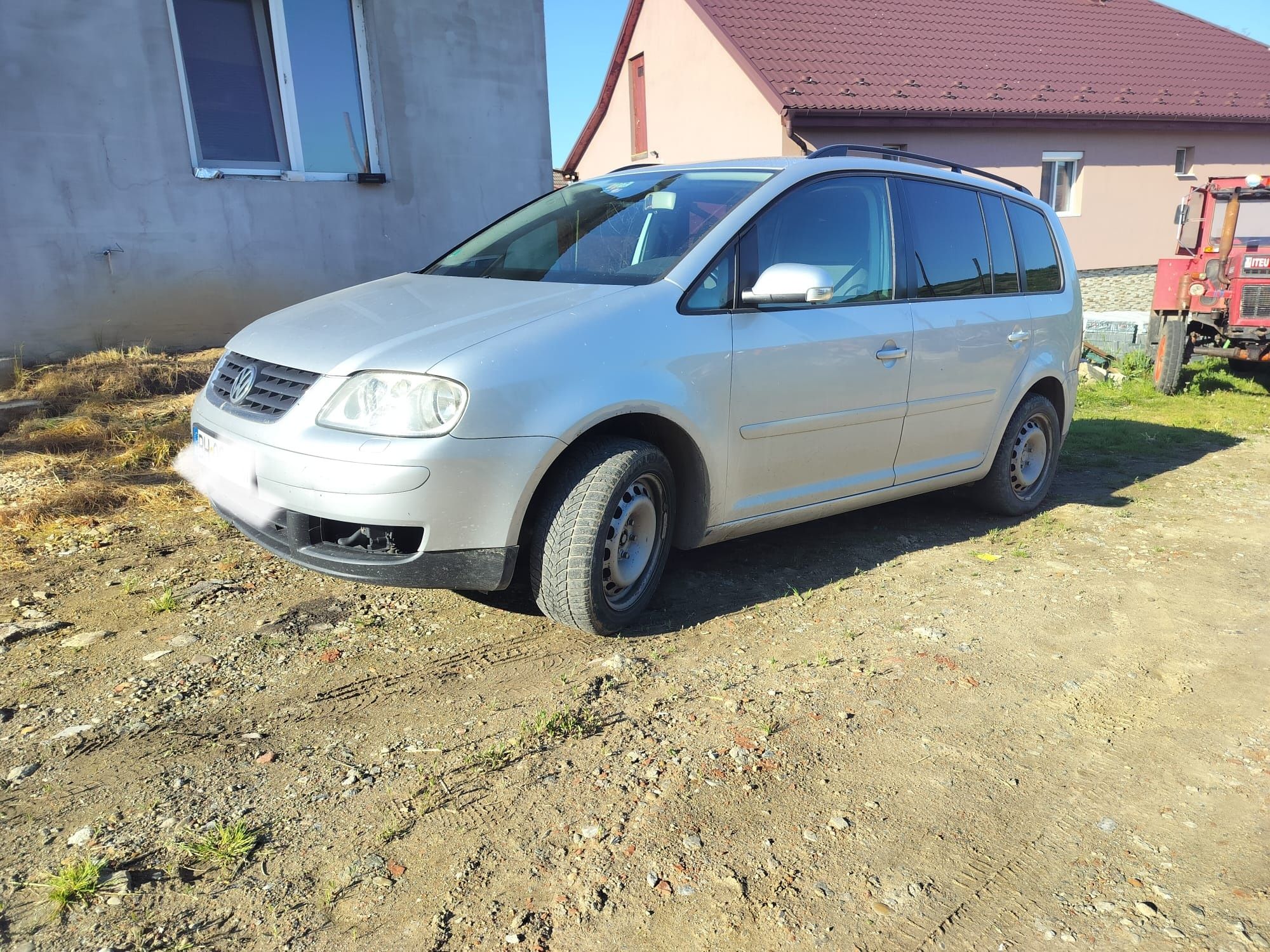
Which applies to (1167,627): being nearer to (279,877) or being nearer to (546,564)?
(546,564)

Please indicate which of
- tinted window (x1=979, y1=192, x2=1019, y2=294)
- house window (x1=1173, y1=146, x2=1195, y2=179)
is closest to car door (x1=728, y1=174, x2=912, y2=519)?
tinted window (x1=979, y1=192, x2=1019, y2=294)

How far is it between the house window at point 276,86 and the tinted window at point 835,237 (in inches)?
235

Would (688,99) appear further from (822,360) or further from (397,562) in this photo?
(397,562)

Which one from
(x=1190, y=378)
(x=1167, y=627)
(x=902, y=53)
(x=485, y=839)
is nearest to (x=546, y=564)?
(x=485, y=839)

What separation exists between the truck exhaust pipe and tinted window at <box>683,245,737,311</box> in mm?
8607

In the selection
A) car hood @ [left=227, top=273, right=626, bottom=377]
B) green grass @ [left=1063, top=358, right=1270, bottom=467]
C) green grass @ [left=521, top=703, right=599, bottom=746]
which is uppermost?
car hood @ [left=227, top=273, right=626, bottom=377]

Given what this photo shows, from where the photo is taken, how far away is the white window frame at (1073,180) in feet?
58.1

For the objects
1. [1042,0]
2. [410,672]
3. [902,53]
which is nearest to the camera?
[410,672]

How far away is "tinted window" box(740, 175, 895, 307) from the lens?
Answer: 390 cm

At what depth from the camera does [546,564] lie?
333 cm

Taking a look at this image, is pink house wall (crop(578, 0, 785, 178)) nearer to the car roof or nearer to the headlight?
the car roof

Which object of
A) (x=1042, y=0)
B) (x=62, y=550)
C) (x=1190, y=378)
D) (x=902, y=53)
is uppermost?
(x=1042, y=0)

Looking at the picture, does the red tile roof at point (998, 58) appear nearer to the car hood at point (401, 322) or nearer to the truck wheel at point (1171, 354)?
the truck wheel at point (1171, 354)

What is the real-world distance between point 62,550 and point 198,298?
14.6ft
